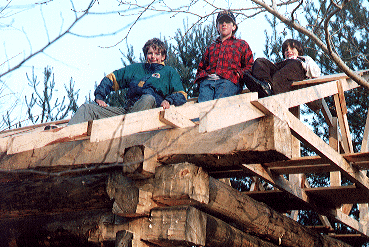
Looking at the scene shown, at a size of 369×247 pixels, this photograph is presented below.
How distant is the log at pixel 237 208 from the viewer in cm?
363

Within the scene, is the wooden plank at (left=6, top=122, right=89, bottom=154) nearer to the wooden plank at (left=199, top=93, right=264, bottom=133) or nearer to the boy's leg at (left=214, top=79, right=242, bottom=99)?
the wooden plank at (left=199, top=93, right=264, bottom=133)

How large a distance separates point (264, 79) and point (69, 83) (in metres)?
10.6

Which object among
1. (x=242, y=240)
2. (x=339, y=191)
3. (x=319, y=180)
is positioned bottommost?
(x=242, y=240)

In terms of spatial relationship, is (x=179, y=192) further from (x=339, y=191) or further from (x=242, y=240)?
(x=339, y=191)

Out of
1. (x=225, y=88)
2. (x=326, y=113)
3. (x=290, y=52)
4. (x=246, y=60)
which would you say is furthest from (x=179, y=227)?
(x=290, y=52)

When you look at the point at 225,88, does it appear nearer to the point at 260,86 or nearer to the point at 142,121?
→ the point at 260,86

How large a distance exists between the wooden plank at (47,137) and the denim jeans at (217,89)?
192 centimetres

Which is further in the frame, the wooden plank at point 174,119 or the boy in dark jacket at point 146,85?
the boy in dark jacket at point 146,85

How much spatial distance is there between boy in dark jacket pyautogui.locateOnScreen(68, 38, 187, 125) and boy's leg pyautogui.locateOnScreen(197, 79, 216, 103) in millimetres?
238

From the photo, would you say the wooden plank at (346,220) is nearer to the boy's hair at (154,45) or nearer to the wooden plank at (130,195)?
the boy's hair at (154,45)

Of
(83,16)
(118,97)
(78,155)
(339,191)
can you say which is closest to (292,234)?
(339,191)

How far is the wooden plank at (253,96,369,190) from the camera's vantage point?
3393mm

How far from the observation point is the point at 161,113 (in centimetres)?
340

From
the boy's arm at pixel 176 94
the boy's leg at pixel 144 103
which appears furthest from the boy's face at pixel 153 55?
the boy's leg at pixel 144 103
